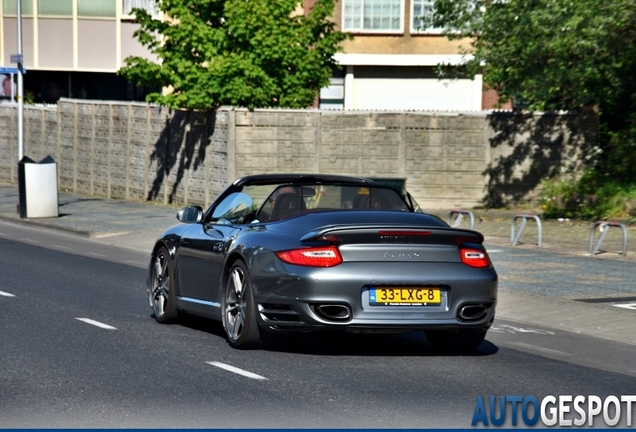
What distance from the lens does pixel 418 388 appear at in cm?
869

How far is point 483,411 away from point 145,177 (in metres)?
25.6

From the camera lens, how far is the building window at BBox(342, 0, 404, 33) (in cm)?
4184

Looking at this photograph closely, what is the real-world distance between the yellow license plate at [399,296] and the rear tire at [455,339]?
2.74 ft

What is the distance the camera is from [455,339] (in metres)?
10.6

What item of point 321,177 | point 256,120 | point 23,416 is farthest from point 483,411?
point 256,120

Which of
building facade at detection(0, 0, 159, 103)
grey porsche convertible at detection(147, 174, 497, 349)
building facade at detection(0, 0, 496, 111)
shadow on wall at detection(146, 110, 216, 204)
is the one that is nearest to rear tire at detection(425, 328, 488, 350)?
grey porsche convertible at detection(147, 174, 497, 349)

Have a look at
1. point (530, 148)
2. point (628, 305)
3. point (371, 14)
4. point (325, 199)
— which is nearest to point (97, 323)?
point (325, 199)

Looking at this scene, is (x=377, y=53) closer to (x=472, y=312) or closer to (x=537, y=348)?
(x=537, y=348)

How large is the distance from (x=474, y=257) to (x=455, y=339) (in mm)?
946

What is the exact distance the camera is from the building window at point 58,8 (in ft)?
149

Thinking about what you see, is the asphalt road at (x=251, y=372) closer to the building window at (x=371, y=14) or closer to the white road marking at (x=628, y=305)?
the white road marking at (x=628, y=305)

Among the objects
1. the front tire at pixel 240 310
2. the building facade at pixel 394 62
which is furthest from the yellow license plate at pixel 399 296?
the building facade at pixel 394 62

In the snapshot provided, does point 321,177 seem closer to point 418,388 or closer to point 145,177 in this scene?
point 418,388

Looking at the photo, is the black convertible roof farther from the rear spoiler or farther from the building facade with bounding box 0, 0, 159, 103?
the building facade with bounding box 0, 0, 159, 103
